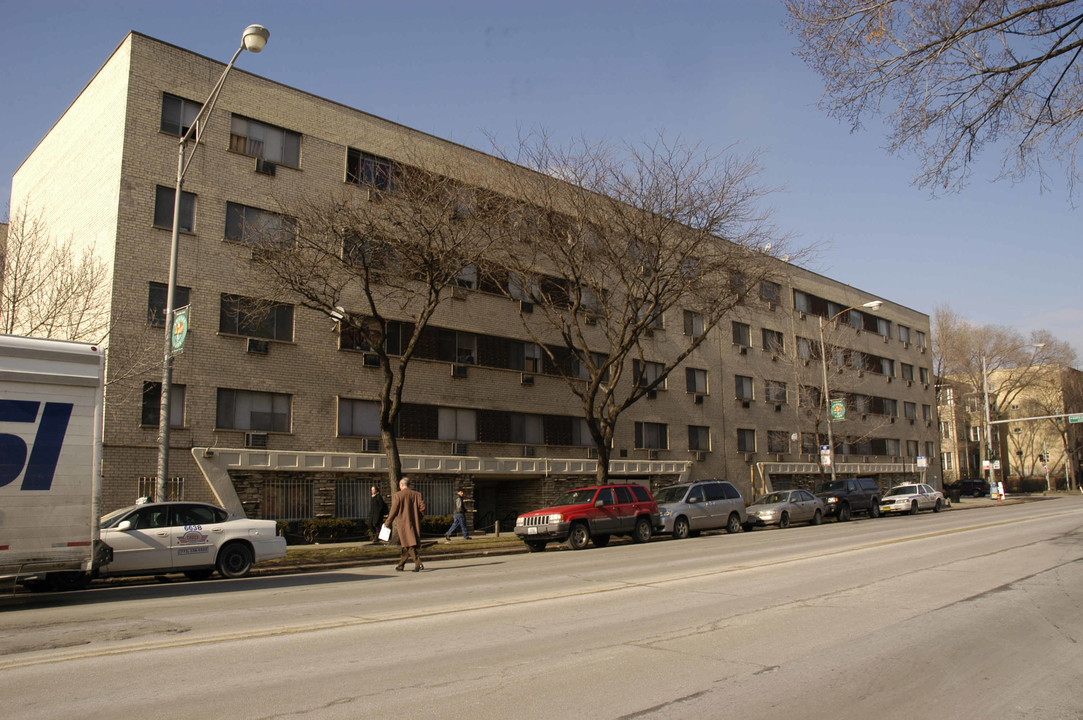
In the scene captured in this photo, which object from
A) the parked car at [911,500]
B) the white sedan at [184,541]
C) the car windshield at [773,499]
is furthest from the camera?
the parked car at [911,500]

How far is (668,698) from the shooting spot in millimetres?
5832

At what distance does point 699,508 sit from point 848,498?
501 inches

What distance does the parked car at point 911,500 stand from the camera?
3719 cm

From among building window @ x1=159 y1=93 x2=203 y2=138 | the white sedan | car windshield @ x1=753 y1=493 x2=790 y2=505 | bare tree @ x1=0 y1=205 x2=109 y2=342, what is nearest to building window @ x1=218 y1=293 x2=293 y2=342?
bare tree @ x1=0 y1=205 x2=109 y2=342

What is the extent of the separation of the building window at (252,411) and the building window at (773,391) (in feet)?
92.3

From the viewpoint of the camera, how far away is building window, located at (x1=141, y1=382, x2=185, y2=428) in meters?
22.8

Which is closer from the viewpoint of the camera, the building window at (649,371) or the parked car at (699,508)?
the parked car at (699,508)

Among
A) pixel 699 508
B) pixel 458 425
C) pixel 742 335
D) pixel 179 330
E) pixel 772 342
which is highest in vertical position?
pixel 742 335

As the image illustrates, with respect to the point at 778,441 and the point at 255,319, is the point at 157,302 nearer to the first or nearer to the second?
the point at 255,319

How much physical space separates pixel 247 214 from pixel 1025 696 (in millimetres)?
24375

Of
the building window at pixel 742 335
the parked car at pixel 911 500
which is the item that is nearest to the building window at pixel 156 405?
the building window at pixel 742 335

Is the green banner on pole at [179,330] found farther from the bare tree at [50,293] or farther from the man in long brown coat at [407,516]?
the man in long brown coat at [407,516]

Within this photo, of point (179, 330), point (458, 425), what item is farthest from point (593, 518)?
point (179, 330)

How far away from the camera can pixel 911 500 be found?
37344mm
